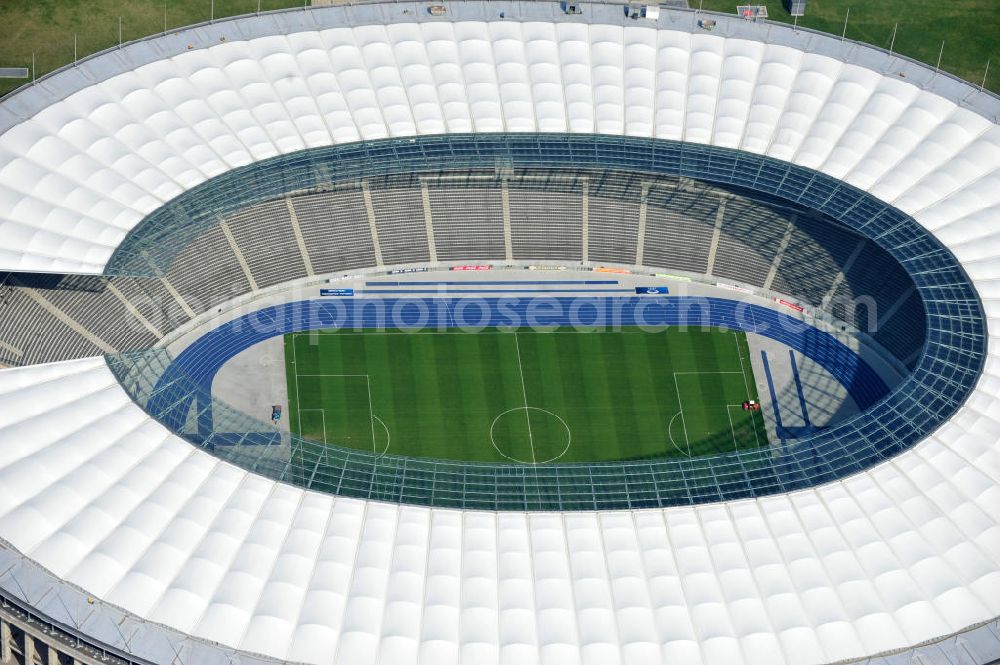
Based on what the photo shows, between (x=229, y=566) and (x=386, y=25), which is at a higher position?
(x=386, y=25)

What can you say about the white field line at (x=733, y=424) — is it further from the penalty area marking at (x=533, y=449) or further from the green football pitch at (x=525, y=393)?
the penalty area marking at (x=533, y=449)

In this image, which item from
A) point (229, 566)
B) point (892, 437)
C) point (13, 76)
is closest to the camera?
point (229, 566)

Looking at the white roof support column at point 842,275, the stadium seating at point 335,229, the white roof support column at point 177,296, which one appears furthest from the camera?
the white roof support column at point 842,275

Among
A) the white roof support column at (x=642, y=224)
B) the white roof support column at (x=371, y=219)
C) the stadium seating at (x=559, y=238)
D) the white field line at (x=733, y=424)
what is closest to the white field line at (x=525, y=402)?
the stadium seating at (x=559, y=238)

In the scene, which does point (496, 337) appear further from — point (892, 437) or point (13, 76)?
point (13, 76)

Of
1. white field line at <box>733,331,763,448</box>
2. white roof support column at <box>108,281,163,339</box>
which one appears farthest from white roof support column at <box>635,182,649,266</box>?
white roof support column at <box>108,281,163,339</box>

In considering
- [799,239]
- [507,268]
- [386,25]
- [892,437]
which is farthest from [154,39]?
[892,437]
